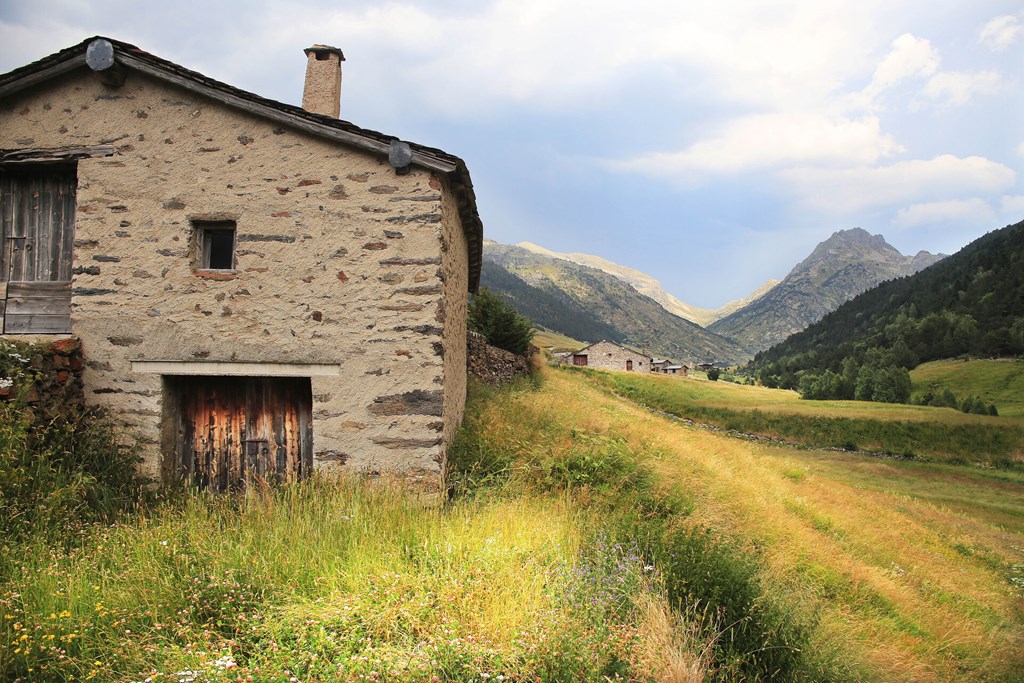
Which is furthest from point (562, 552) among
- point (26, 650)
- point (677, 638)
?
point (26, 650)

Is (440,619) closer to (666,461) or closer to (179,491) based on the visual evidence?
(179,491)

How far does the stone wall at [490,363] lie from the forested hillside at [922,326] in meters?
70.2

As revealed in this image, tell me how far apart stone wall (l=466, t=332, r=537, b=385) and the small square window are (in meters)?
6.97

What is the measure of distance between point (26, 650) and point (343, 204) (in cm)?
551

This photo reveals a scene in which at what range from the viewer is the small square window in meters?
7.60

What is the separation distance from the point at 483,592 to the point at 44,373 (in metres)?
6.13

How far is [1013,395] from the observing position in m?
61.2

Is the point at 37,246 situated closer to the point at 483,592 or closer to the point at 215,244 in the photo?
the point at 215,244

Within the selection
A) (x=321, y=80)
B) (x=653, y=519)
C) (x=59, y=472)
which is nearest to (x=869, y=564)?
(x=653, y=519)

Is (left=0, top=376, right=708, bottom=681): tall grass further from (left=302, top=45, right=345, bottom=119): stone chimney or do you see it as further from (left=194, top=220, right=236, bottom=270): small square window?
(left=302, top=45, right=345, bottom=119): stone chimney

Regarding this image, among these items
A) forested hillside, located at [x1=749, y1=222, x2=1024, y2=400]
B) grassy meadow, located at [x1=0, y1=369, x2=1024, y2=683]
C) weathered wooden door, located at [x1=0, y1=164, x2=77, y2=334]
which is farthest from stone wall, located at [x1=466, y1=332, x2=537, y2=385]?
forested hillside, located at [x1=749, y1=222, x2=1024, y2=400]

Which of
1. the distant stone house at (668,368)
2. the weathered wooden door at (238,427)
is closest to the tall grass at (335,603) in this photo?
the weathered wooden door at (238,427)

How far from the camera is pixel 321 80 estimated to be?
997cm

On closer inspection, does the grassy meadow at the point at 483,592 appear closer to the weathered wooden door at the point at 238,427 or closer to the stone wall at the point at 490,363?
the weathered wooden door at the point at 238,427
